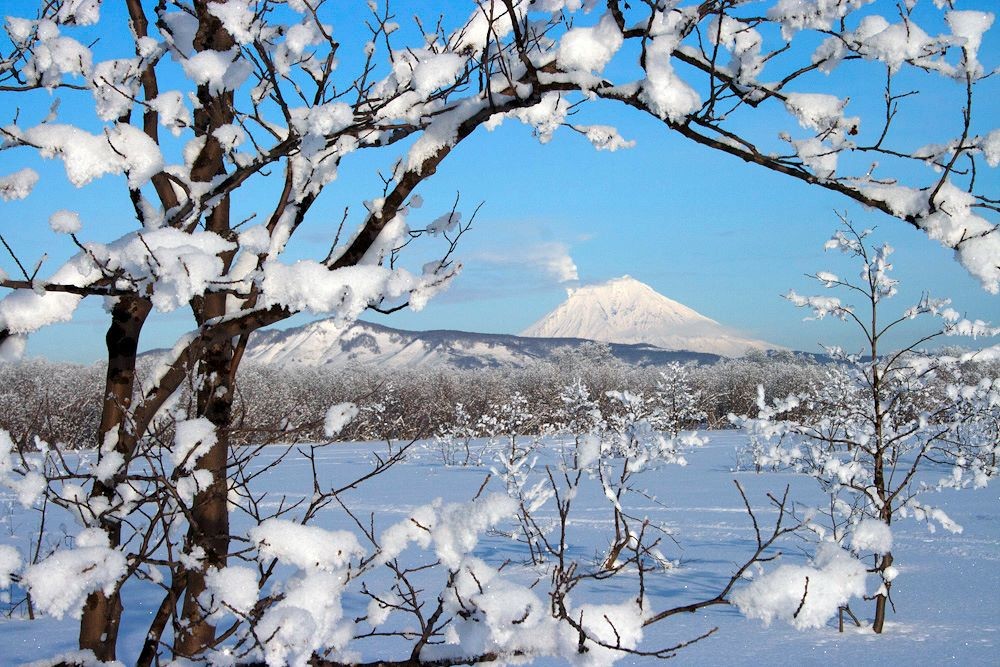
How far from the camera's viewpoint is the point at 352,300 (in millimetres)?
1744

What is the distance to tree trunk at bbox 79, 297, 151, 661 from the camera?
80.8 inches

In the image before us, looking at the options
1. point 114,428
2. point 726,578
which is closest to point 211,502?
point 114,428

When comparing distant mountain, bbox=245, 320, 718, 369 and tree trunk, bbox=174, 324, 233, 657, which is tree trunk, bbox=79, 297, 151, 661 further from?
distant mountain, bbox=245, 320, 718, 369

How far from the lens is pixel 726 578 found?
21.3 feet

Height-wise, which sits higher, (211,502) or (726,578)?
(211,502)

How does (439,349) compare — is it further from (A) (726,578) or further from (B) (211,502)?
(B) (211,502)

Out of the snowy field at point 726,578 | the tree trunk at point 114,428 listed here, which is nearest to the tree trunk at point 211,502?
the tree trunk at point 114,428

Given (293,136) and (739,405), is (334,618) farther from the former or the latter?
(739,405)

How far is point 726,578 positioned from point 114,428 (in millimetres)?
5681

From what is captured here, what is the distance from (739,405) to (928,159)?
48.7m

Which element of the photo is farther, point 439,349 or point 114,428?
point 439,349

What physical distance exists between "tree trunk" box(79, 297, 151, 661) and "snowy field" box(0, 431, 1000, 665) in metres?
2.31

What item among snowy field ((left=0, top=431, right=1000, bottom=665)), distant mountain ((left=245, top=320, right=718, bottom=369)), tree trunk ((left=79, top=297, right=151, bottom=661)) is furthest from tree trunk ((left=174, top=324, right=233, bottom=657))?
distant mountain ((left=245, top=320, right=718, bottom=369))

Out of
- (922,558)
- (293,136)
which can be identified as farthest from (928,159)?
(922,558)
